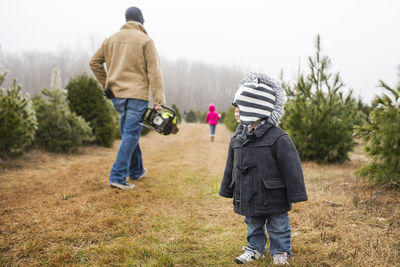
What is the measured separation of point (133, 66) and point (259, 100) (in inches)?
91.1

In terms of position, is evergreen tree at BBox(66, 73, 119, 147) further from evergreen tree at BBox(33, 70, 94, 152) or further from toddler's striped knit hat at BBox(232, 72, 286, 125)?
toddler's striped knit hat at BBox(232, 72, 286, 125)

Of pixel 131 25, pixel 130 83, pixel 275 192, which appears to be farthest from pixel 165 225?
pixel 131 25

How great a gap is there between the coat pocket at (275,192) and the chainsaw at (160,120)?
2064 mm

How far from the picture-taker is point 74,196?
3555 millimetres

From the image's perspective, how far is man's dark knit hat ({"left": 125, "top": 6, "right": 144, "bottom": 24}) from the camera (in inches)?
154

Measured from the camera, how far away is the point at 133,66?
148 inches

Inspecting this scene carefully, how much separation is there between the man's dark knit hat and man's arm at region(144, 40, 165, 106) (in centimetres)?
49

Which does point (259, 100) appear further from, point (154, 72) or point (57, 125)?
point (57, 125)

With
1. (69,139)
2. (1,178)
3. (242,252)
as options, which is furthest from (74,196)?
(69,139)

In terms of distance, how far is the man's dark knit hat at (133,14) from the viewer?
3910mm

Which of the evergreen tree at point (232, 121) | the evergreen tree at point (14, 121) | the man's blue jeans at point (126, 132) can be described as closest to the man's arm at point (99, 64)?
the man's blue jeans at point (126, 132)

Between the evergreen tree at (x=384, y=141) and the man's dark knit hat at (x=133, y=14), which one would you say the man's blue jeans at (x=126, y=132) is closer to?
the man's dark knit hat at (x=133, y=14)

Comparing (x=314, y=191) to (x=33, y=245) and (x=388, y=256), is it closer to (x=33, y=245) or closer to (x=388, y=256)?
(x=388, y=256)

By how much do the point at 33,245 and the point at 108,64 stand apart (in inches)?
103
